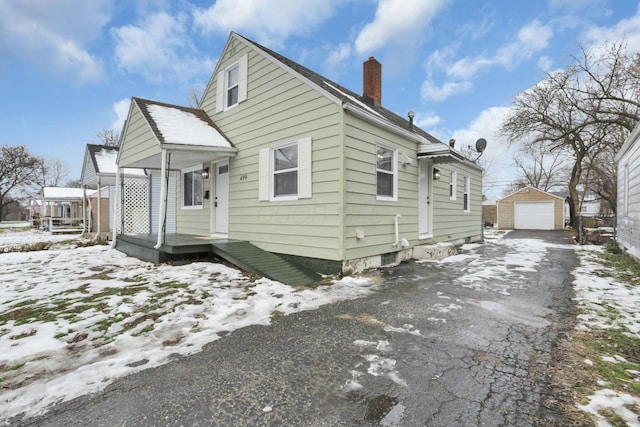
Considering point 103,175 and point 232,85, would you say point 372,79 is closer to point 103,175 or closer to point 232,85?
point 232,85

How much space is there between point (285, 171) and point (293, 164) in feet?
0.84

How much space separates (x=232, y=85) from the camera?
28.4 ft

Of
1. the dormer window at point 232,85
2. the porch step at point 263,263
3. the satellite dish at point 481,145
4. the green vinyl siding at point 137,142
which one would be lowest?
the porch step at point 263,263

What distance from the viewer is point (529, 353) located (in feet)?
9.46

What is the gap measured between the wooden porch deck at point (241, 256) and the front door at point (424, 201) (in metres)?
4.06

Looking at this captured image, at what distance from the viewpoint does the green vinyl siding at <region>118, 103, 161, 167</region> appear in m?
7.52

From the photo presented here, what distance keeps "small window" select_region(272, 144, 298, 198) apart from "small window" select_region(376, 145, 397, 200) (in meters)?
1.80

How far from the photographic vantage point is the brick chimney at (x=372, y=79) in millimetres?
10156

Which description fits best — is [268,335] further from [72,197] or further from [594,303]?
[72,197]

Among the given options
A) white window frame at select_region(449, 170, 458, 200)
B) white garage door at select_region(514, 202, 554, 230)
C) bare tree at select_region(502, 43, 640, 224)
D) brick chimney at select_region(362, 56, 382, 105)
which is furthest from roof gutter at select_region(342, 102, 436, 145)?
white garage door at select_region(514, 202, 554, 230)

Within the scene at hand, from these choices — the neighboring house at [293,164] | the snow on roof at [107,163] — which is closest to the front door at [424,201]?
the neighboring house at [293,164]

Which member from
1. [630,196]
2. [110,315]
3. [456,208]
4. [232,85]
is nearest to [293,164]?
[232,85]

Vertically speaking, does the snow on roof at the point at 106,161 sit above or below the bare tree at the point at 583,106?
below

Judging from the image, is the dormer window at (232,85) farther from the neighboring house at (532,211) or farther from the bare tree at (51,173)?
the bare tree at (51,173)
